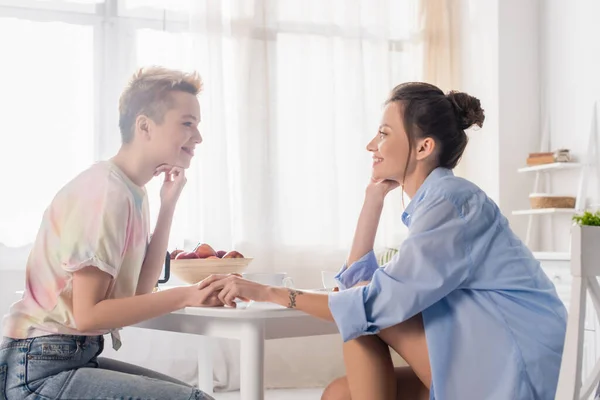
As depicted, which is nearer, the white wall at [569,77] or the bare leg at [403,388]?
the bare leg at [403,388]

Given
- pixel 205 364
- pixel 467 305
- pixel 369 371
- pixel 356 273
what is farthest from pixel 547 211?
pixel 369 371

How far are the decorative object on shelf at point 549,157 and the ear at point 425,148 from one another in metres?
2.61

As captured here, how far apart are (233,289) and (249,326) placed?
100 mm

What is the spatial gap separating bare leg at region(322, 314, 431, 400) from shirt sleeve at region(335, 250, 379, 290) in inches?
12.8

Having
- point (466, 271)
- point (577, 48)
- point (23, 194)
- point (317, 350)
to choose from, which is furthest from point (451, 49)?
point (466, 271)

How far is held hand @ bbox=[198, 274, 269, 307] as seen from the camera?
1.67m

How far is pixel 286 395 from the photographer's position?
13.2ft

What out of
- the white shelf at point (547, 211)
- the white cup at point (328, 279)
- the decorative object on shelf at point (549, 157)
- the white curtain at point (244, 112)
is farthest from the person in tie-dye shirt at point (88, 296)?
the decorative object on shelf at point (549, 157)

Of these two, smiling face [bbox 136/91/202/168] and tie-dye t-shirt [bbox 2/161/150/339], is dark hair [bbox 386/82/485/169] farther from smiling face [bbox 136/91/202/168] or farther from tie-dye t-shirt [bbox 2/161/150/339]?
tie-dye t-shirt [bbox 2/161/150/339]

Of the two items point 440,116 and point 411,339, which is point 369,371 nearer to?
point 411,339

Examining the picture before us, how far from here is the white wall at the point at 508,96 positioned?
14.9 feet

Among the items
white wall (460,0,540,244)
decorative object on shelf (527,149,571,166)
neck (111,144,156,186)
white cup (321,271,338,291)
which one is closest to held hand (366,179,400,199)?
white cup (321,271,338,291)

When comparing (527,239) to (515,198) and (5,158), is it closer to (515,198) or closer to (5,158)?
(515,198)

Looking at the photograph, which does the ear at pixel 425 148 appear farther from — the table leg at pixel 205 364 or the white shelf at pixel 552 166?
the white shelf at pixel 552 166
